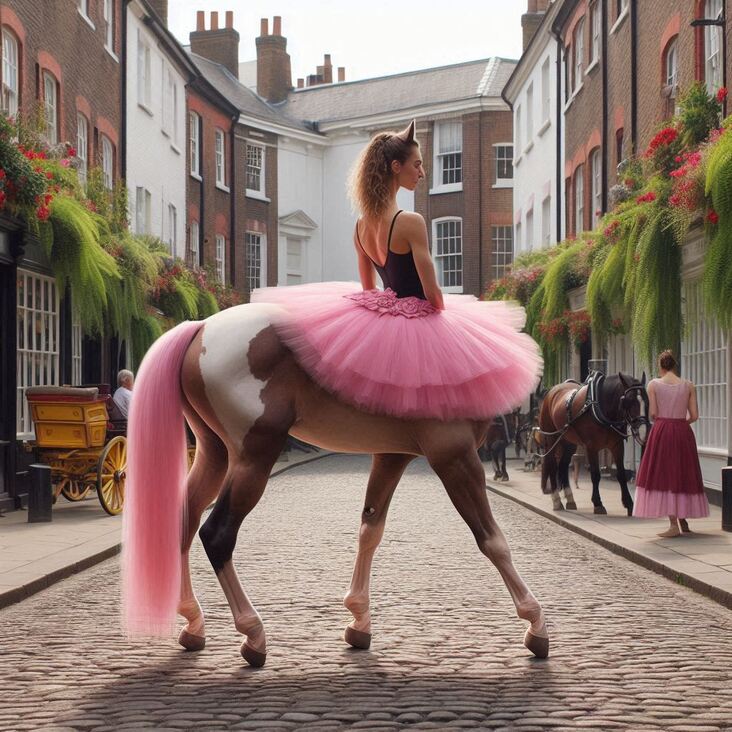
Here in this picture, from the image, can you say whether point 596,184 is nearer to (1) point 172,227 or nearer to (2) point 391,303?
(1) point 172,227

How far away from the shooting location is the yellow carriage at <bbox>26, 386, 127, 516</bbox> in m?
14.5

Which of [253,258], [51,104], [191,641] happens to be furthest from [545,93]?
[191,641]

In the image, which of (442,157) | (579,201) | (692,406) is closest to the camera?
(692,406)

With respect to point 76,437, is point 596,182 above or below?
above

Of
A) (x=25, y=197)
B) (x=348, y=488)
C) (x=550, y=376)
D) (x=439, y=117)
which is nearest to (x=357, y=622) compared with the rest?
(x=25, y=197)

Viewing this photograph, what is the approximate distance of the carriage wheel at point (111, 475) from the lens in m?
14.3

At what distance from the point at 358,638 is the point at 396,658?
0.31 metres

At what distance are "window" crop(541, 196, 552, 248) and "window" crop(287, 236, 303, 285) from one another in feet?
50.8

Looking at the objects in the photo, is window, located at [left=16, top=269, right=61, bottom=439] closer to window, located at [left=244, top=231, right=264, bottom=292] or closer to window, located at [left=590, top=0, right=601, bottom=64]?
window, located at [left=590, top=0, right=601, bottom=64]

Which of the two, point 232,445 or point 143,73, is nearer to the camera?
point 232,445

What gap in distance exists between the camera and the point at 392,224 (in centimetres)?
584

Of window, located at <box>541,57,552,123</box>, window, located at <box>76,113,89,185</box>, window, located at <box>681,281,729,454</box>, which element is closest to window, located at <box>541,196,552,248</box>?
window, located at <box>541,57,552,123</box>

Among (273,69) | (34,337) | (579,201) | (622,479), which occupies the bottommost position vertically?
(622,479)

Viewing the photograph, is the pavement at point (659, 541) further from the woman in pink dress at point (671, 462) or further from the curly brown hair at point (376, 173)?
the curly brown hair at point (376, 173)
